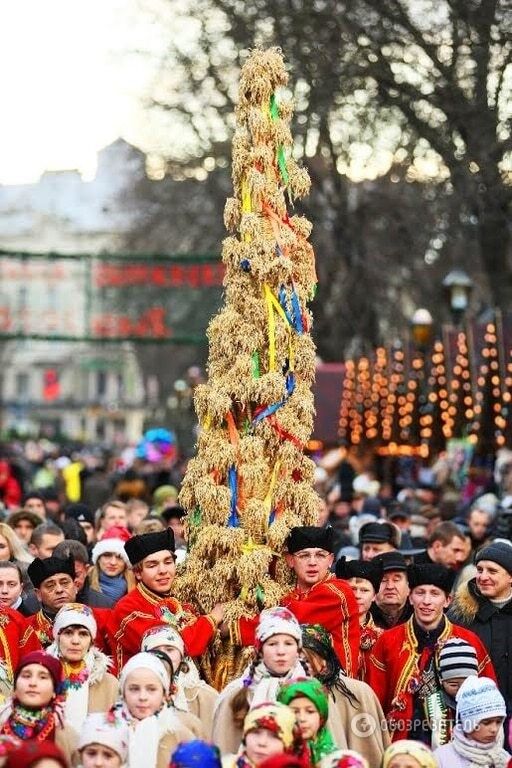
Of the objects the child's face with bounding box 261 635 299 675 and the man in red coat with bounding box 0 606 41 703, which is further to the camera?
the man in red coat with bounding box 0 606 41 703

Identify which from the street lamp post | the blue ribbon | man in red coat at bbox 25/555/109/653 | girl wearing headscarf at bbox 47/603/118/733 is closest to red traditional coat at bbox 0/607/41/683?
man in red coat at bbox 25/555/109/653

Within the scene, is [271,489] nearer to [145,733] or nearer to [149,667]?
[149,667]

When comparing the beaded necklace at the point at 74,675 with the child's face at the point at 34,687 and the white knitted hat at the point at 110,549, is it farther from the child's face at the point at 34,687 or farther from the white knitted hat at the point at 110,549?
the white knitted hat at the point at 110,549

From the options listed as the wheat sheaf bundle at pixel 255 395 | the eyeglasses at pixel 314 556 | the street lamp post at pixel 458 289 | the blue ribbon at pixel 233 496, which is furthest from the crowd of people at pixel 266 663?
the street lamp post at pixel 458 289

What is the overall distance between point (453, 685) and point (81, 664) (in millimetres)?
1808

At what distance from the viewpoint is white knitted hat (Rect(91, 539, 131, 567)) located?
1300 cm

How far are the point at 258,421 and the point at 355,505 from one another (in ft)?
32.2

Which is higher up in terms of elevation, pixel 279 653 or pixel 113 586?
pixel 279 653

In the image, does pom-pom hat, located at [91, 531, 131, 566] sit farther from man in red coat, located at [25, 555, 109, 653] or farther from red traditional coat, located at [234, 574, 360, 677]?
red traditional coat, located at [234, 574, 360, 677]

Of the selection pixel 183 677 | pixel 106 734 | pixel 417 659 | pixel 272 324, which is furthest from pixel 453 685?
pixel 106 734

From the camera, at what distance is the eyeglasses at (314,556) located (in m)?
10.5

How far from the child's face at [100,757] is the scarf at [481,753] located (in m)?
1.67

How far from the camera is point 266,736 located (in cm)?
786

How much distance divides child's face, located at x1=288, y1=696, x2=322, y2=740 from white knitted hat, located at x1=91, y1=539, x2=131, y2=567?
14.9 ft
